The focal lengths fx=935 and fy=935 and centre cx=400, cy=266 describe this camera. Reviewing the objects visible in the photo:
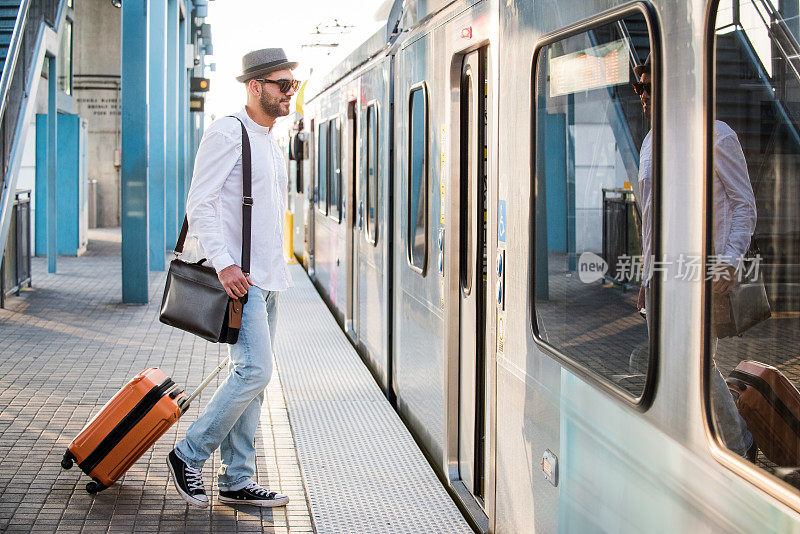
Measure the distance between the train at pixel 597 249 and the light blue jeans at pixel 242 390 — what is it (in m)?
0.86

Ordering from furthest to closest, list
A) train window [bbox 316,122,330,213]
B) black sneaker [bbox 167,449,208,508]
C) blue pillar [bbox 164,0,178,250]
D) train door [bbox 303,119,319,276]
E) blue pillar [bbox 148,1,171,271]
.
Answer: blue pillar [bbox 164,0,178,250]
blue pillar [bbox 148,1,171,271]
train door [bbox 303,119,319,276]
train window [bbox 316,122,330,213]
black sneaker [bbox 167,449,208,508]

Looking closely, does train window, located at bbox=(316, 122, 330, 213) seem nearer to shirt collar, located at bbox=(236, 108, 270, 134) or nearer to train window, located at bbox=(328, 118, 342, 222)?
train window, located at bbox=(328, 118, 342, 222)

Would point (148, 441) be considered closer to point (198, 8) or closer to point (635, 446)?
point (635, 446)

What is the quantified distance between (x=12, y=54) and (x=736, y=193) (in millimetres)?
8622

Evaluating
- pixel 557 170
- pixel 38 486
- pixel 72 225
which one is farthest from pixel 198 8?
pixel 557 170

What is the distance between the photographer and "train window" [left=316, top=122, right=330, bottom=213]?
1030 cm

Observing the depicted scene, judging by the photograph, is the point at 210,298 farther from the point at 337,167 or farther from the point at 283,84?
the point at 337,167

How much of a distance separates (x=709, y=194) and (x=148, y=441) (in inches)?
118

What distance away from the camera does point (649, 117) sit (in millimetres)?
2139

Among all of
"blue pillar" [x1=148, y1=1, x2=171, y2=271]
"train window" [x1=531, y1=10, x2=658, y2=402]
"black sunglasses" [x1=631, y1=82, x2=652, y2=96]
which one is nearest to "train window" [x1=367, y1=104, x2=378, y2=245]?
"train window" [x1=531, y1=10, x2=658, y2=402]

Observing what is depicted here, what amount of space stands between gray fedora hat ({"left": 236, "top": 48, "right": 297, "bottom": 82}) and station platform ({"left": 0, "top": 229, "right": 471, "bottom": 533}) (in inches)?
73.1

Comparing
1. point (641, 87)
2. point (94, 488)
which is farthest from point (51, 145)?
point (641, 87)

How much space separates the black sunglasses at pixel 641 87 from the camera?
2145 millimetres

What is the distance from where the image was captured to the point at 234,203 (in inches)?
153
